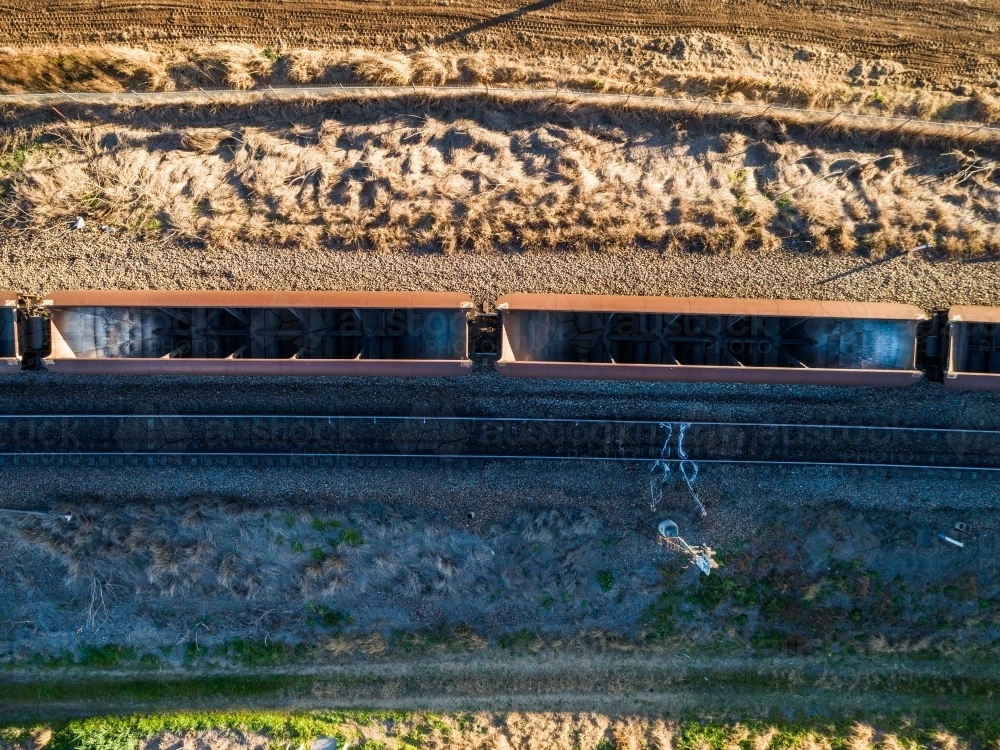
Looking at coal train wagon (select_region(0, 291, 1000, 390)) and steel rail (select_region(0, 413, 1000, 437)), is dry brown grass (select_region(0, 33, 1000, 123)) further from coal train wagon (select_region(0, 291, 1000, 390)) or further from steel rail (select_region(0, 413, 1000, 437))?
steel rail (select_region(0, 413, 1000, 437))

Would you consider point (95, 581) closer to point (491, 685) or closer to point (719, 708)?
point (491, 685)

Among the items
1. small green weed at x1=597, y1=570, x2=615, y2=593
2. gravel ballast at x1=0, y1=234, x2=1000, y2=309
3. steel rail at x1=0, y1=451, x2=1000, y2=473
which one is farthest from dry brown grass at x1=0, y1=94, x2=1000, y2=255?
small green weed at x1=597, y1=570, x2=615, y2=593

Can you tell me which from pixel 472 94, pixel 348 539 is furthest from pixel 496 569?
pixel 472 94

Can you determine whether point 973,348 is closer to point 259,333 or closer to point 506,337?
point 506,337

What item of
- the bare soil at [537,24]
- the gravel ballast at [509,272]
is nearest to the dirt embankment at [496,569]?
the gravel ballast at [509,272]

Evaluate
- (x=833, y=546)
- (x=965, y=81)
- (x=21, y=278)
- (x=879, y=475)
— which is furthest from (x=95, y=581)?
(x=965, y=81)
